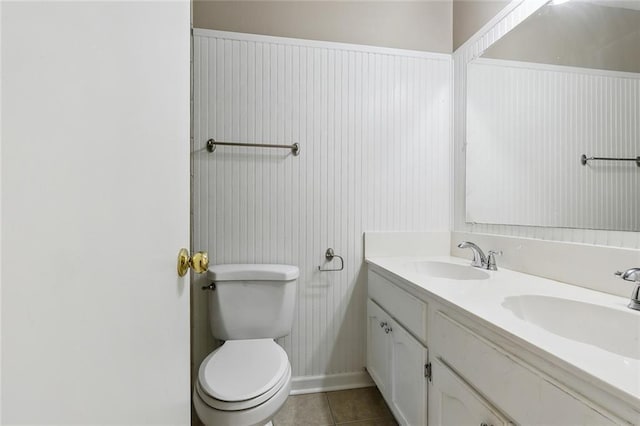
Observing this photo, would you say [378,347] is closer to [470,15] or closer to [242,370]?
[242,370]

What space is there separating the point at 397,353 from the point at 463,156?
1160 mm

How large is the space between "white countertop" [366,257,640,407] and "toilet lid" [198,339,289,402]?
63cm

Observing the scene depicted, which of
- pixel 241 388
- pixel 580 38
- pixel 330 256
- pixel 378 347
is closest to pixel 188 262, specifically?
pixel 241 388

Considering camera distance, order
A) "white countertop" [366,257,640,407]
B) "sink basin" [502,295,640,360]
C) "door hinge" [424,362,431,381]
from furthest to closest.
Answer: "door hinge" [424,362,431,381], "sink basin" [502,295,640,360], "white countertop" [366,257,640,407]

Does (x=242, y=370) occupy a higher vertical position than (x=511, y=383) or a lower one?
lower

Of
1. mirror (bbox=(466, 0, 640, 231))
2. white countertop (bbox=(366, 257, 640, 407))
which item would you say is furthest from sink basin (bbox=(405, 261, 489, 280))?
mirror (bbox=(466, 0, 640, 231))

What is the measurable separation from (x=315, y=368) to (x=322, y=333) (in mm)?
202

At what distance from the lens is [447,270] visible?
155 centimetres

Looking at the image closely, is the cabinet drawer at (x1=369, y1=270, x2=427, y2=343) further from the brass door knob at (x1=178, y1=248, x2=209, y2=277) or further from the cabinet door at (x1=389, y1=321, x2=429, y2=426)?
the brass door knob at (x1=178, y1=248, x2=209, y2=277)

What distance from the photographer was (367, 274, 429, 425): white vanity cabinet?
3.71 feet

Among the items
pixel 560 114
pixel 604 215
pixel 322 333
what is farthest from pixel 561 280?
pixel 322 333

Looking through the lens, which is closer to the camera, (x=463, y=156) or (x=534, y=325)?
(x=534, y=325)

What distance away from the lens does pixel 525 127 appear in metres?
1.36

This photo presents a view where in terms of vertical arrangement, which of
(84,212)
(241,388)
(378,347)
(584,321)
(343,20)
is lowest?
(378,347)
